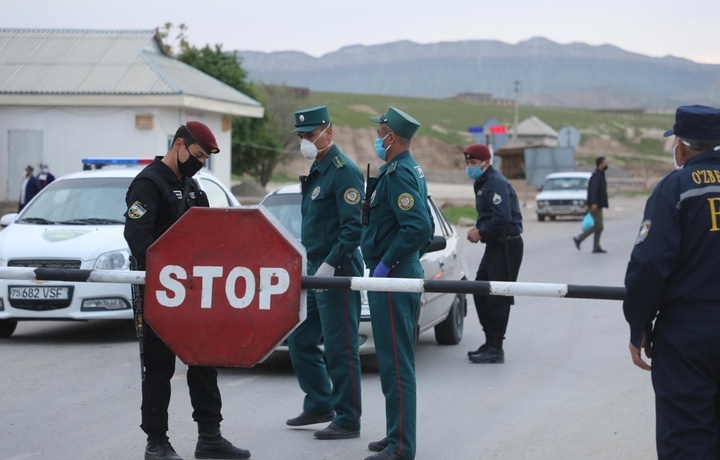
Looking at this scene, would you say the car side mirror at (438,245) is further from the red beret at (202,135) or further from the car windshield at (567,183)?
the car windshield at (567,183)

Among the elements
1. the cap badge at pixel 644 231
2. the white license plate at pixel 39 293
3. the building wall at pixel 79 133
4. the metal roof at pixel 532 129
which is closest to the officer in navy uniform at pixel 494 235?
the white license plate at pixel 39 293

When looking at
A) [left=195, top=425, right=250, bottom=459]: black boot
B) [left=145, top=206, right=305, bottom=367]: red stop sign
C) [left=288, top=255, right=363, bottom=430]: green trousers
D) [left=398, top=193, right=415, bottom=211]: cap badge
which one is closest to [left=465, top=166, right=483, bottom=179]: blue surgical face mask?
[left=288, top=255, right=363, bottom=430]: green trousers

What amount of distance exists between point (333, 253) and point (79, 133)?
1002 inches

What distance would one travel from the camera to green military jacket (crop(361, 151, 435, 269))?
20.7 ft

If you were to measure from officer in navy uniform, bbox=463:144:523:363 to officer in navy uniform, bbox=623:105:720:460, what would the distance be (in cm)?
540

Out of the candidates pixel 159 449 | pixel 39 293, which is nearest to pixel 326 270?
pixel 159 449

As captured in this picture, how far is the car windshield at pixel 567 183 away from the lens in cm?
3756

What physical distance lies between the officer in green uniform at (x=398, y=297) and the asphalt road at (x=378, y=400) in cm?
51

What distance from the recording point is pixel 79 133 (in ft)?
101

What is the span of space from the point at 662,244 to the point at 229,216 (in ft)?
7.33

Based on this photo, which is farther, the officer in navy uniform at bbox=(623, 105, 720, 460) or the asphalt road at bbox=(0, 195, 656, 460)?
the asphalt road at bbox=(0, 195, 656, 460)

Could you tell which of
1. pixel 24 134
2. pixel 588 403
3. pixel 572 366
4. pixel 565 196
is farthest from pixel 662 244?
pixel 565 196

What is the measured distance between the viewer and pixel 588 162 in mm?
99438

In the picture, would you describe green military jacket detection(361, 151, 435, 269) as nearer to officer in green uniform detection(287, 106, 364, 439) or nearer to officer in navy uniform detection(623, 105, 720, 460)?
officer in green uniform detection(287, 106, 364, 439)
